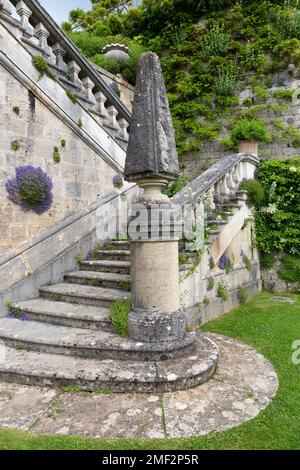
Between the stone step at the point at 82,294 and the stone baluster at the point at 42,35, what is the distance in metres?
3.78

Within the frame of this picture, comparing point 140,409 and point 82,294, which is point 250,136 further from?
point 140,409

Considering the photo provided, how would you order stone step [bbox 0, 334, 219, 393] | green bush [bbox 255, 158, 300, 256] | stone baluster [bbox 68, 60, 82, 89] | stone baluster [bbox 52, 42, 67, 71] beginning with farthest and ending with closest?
green bush [bbox 255, 158, 300, 256] → stone baluster [bbox 68, 60, 82, 89] → stone baluster [bbox 52, 42, 67, 71] → stone step [bbox 0, 334, 219, 393]

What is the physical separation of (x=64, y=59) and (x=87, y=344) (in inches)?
201

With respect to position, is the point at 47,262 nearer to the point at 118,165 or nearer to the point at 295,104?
the point at 118,165

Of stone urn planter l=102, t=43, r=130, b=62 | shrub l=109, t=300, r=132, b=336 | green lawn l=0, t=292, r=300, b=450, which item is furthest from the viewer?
stone urn planter l=102, t=43, r=130, b=62

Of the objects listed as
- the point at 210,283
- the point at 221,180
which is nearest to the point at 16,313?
the point at 210,283

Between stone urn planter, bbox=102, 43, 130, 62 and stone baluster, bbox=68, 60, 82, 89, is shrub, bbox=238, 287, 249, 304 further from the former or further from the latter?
stone urn planter, bbox=102, 43, 130, 62

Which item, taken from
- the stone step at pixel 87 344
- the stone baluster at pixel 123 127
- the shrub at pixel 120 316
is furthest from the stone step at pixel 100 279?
the stone baluster at pixel 123 127

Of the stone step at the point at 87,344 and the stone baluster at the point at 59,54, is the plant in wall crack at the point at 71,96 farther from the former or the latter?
the stone step at the point at 87,344

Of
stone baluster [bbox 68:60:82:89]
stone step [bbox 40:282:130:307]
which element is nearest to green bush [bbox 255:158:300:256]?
stone step [bbox 40:282:130:307]

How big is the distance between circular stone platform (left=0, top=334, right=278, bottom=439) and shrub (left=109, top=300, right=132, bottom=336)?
75 centimetres

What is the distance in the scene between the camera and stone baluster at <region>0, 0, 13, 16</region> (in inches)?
181
